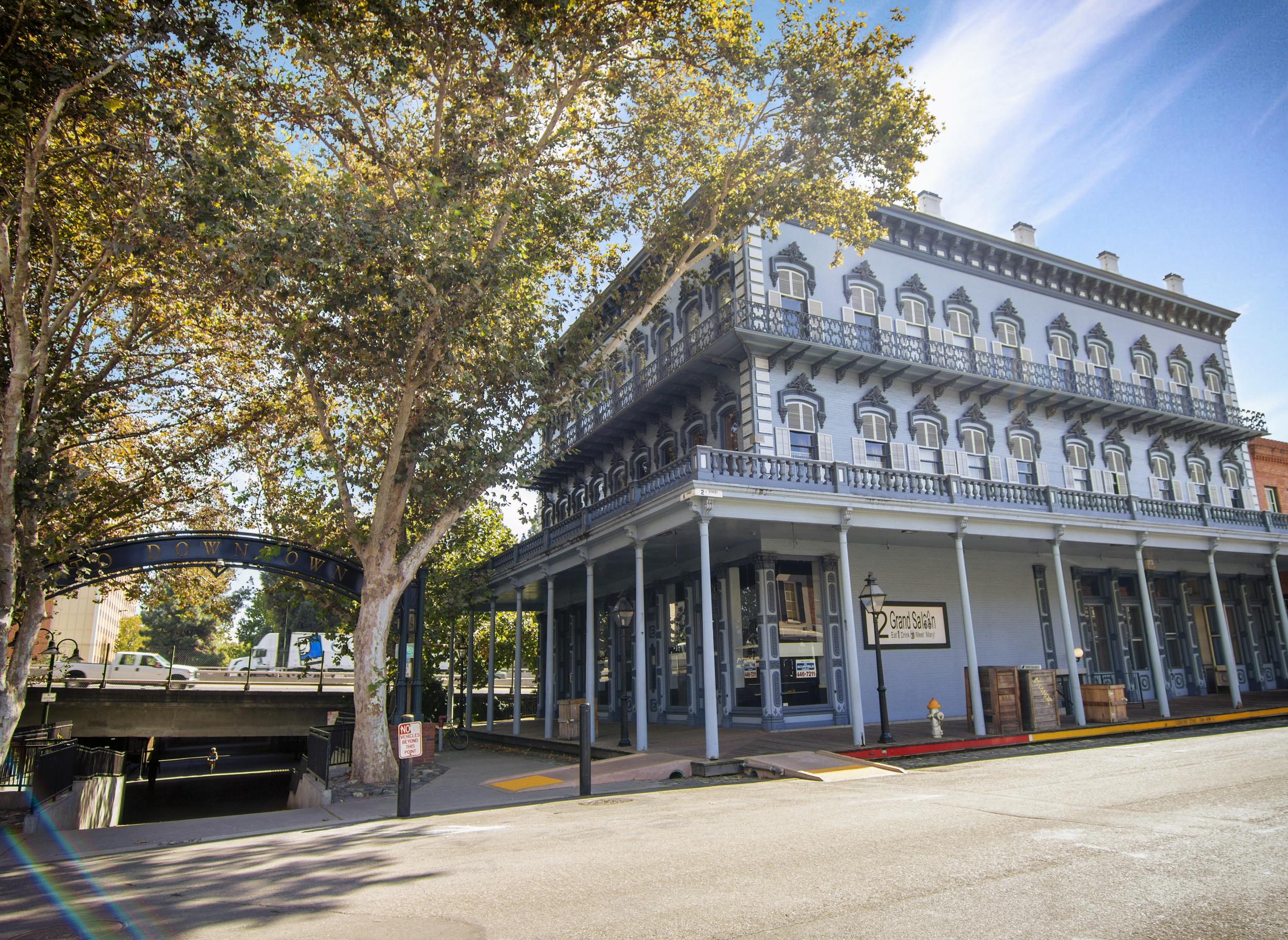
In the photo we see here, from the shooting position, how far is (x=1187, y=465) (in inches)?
1035

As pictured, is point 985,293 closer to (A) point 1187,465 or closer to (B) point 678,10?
(A) point 1187,465

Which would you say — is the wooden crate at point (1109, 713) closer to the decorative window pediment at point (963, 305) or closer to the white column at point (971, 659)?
the white column at point (971, 659)

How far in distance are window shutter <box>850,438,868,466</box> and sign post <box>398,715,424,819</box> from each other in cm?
1261

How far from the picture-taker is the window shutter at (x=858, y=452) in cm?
1953

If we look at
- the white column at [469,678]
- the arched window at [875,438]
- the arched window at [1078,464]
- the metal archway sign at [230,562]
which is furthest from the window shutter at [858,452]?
the white column at [469,678]

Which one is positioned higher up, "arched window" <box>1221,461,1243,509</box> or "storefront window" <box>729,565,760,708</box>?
"arched window" <box>1221,461,1243,509</box>

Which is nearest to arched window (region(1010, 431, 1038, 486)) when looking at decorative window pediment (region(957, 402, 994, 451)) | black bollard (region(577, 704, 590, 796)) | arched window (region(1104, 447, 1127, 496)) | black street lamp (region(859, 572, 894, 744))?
decorative window pediment (region(957, 402, 994, 451))

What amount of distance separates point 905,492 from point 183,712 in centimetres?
2298

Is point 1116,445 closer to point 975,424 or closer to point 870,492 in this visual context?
point 975,424

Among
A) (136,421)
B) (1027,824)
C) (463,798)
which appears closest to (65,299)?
(136,421)

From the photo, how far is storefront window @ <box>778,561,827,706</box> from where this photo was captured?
17797 millimetres

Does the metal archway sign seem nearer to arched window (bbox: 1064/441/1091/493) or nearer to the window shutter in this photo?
the window shutter

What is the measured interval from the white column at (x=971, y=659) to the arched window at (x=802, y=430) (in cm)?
368

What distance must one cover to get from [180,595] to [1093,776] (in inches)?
774
